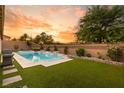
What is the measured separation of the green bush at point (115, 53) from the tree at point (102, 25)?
0.62 feet

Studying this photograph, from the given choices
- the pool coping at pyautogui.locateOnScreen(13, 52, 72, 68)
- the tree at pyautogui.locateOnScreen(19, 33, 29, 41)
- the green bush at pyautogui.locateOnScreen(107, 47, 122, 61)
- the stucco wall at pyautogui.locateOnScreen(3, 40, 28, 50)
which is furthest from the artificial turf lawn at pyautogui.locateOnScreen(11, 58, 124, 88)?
the tree at pyautogui.locateOnScreen(19, 33, 29, 41)

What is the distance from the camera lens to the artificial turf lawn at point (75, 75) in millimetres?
4078

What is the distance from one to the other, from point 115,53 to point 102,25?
0.59 metres

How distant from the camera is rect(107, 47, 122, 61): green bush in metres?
4.09

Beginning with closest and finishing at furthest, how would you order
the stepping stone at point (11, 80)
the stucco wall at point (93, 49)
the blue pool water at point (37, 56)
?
the stepping stone at point (11, 80) → the stucco wall at point (93, 49) → the blue pool water at point (37, 56)

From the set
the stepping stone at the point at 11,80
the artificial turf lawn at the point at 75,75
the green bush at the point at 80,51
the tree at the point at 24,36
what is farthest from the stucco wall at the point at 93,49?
the stepping stone at the point at 11,80

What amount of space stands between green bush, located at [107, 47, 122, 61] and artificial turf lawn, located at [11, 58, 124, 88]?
17cm

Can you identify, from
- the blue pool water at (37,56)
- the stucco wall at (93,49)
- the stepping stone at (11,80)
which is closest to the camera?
the stepping stone at (11,80)

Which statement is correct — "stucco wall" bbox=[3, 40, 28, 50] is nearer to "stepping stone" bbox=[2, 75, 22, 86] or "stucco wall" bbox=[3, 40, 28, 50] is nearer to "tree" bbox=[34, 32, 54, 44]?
"tree" bbox=[34, 32, 54, 44]

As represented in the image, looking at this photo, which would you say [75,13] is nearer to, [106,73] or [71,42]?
[71,42]

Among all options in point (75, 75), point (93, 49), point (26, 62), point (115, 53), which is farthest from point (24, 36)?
point (115, 53)

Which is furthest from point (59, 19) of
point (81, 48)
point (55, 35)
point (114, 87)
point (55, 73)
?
point (114, 87)

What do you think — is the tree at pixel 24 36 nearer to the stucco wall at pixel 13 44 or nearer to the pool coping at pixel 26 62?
the stucco wall at pixel 13 44
